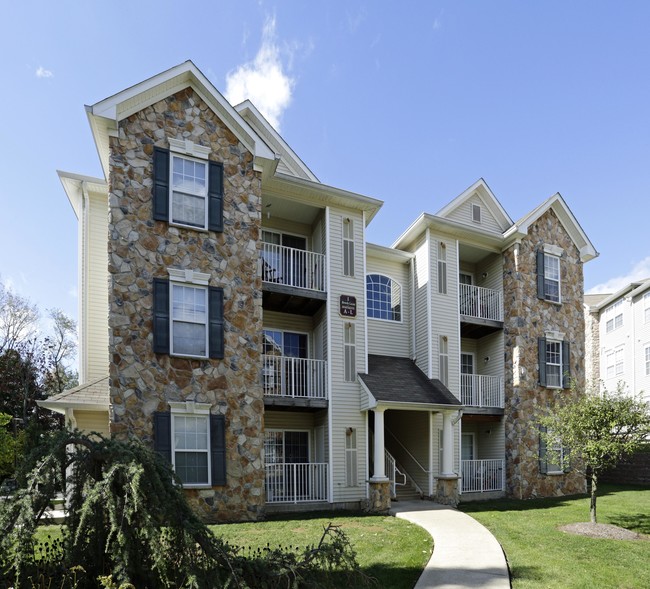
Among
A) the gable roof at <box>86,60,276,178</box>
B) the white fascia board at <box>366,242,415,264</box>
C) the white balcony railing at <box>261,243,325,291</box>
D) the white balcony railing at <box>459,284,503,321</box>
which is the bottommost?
the white balcony railing at <box>459,284,503,321</box>

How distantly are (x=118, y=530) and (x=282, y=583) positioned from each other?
176cm

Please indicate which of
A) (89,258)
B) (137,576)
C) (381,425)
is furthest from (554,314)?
(137,576)

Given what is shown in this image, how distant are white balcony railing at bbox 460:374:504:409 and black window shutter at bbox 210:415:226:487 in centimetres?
850

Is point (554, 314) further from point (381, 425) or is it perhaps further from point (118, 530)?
point (118, 530)

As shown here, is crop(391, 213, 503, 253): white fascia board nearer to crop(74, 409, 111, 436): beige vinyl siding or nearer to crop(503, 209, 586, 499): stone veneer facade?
crop(503, 209, 586, 499): stone veneer facade

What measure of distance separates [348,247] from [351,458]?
19.7 ft

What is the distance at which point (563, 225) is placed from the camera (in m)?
19.1

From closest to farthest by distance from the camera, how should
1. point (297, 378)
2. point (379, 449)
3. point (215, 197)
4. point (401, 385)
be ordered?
point (215, 197) < point (379, 449) < point (297, 378) < point (401, 385)

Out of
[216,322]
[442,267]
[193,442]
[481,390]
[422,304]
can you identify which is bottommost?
[193,442]

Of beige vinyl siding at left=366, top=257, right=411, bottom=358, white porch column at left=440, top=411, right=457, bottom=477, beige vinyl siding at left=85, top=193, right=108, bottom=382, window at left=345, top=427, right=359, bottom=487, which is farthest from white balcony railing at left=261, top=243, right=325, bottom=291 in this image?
white porch column at left=440, top=411, right=457, bottom=477

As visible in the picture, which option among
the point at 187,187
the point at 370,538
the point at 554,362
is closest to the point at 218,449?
the point at 370,538

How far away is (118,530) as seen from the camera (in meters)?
4.91

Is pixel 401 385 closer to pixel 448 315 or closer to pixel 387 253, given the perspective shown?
pixel 448 315

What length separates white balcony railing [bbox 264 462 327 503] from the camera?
527 inches
